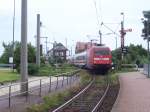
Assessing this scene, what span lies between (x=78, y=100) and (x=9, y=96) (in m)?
6.66

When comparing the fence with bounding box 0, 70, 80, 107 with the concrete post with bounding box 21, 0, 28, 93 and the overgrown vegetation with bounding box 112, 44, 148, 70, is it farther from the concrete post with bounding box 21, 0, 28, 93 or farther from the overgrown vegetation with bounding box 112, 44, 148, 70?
the overgrown vegetation with bounding box 112, 44, 148, 70

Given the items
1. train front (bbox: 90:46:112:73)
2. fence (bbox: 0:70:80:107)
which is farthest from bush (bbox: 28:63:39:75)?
fence (bbox: 0:70:80:107)

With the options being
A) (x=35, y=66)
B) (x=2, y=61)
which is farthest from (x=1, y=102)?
(x=2, y=61)

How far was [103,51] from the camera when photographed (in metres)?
59.0

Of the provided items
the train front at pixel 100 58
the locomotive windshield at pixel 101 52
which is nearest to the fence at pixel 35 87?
the train front at pixel 100 58

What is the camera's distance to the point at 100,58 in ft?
192

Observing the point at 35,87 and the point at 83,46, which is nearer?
the point at 35,87

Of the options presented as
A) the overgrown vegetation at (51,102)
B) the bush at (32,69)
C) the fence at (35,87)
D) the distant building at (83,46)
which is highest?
the distant building at (83,46)

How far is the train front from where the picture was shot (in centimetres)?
5841

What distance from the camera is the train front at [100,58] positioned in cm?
5841

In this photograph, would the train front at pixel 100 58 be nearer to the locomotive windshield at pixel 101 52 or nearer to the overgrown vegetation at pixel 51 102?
the locomotive windshield at pixel 101 52

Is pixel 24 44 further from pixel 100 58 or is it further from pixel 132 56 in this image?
pixel 132 56

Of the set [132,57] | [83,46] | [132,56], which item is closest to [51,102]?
[132,57]

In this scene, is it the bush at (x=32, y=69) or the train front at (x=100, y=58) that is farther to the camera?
the train front at (x=100, y=58)
